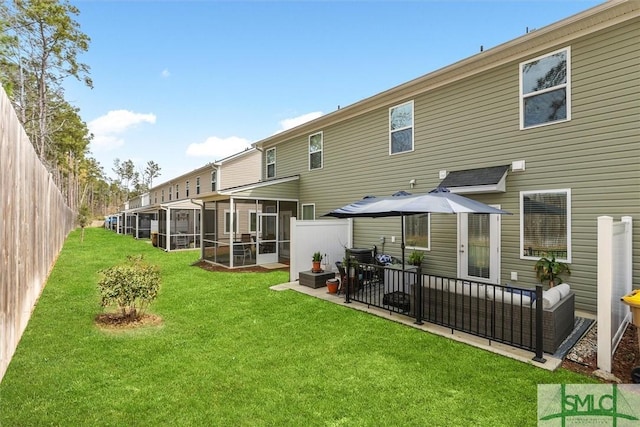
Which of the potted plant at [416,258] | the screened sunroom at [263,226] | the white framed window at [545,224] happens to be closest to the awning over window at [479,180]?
the white framed window at [545,224]

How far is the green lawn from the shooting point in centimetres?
282

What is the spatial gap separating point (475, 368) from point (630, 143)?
4867 mm

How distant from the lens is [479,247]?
7.30m

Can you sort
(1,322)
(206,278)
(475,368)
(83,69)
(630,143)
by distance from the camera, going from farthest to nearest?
1. (83,69)
2. (206,278)
3. (630,143)
4. (475,368)
5. (1,322)

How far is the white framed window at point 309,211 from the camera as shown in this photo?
12219 millimetres

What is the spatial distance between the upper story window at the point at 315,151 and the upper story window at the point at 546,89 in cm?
687

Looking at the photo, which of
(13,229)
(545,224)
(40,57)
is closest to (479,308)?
(545,224)

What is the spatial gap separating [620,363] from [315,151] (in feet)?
33.2

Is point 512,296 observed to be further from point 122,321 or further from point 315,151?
point 315,151

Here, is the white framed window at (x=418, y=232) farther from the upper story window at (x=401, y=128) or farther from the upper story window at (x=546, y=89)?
the upper story window at (x=546, y=89)

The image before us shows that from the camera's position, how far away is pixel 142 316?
553cm

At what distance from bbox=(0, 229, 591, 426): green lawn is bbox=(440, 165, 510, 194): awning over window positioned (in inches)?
137

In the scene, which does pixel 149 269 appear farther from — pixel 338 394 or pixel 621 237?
pixel 621 237

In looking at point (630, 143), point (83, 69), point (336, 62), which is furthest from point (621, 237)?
point (83, 69)
